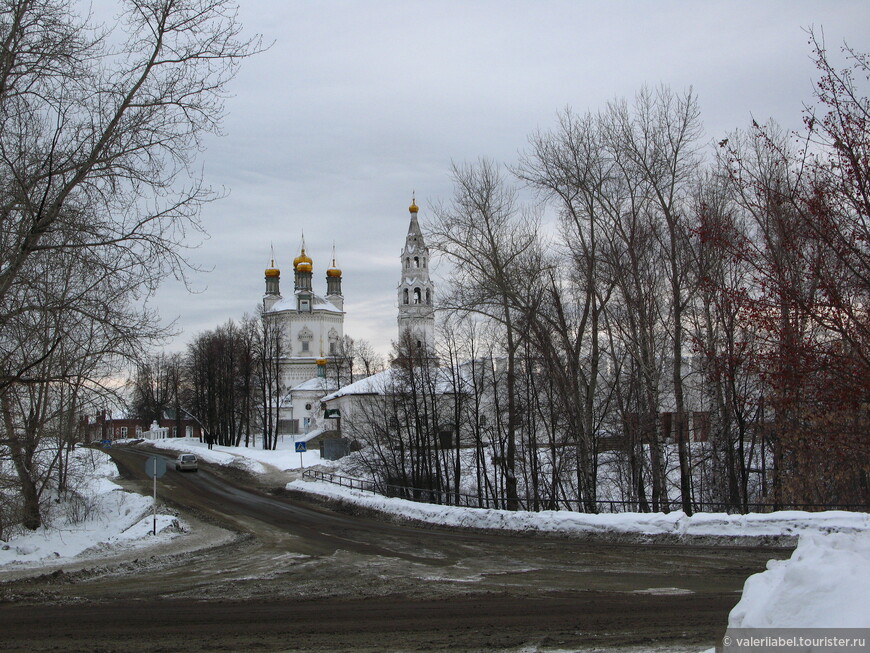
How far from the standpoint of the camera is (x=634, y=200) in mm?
24234

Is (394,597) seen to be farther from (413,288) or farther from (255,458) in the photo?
(413,288)

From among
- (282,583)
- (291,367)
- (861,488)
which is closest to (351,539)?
(282,583)

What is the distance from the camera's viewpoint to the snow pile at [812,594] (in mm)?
5395

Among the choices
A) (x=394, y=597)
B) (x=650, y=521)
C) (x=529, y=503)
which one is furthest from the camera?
(x=529, y=503)

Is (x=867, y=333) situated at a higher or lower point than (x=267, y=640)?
higher

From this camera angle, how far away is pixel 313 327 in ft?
323

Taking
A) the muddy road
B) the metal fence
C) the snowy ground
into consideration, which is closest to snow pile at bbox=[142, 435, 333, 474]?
the snowy ground

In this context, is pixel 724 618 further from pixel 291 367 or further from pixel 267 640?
pixel 291 367

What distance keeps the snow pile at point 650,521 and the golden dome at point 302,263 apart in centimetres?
7999

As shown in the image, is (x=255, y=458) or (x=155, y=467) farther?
(x=255, y=458)

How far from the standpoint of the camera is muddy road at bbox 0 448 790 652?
8.77m

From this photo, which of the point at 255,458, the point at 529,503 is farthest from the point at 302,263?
the point at 529,503

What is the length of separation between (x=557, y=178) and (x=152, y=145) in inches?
590

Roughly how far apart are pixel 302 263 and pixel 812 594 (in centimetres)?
9925
